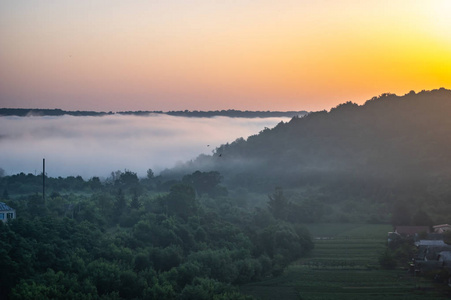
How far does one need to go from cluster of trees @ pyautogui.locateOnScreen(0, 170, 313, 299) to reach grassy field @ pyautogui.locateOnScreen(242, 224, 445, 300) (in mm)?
1477

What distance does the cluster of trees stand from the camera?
33969 millimetres

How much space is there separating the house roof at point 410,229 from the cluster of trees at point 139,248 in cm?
742

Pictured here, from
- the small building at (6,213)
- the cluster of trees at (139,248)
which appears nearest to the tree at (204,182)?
the cluster of trees at (139,248)

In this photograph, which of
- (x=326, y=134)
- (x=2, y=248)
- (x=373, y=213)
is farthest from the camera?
(x=326, y=134)

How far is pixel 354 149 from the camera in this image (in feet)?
339

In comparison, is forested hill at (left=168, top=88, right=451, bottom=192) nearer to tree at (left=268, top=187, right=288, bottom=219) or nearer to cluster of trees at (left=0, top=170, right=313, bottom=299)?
tree at (left=268, top=187, right=288, bottom=219)

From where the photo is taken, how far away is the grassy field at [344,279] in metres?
38.7

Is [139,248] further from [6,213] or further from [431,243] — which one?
[431,243]

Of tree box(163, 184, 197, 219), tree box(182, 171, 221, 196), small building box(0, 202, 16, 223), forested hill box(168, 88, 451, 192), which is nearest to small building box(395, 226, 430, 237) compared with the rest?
tree box(163, 184, 197, 219)

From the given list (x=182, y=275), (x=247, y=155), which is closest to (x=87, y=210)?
(x=182, y=275)

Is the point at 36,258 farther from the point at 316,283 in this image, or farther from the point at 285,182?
the point at 285,182

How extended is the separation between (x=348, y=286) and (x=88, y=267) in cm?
1498

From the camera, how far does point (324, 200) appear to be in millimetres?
77625

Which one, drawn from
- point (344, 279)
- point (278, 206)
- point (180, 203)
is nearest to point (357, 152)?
point (278, 206)
